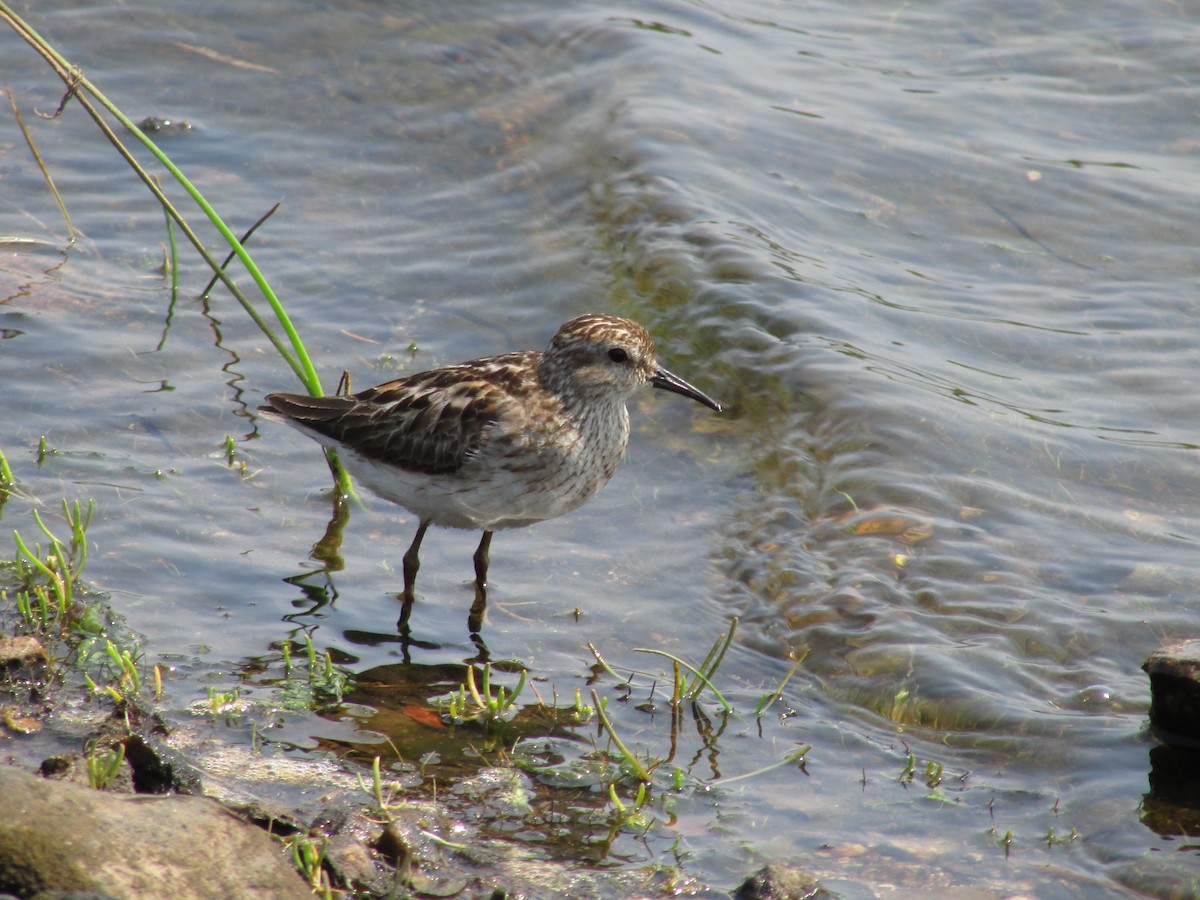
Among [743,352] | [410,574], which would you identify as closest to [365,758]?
[410,574]

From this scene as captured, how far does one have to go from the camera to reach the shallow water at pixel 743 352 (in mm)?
6887

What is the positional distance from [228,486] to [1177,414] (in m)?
6.42

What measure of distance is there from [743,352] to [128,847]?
22.9 feet

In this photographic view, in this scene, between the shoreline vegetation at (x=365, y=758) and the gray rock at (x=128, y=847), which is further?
the shoreline vegetation at (x=365, y=758)

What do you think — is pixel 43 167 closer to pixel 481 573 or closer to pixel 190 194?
pixel 190 194

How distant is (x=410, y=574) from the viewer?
306 inches

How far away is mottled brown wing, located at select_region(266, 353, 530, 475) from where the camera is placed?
7.73m

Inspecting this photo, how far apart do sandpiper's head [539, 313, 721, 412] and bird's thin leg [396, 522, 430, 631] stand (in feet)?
3.69

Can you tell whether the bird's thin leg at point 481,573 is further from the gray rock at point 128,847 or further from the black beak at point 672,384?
the gray rock at point 128,847

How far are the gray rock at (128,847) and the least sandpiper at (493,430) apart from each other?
3.02 meters

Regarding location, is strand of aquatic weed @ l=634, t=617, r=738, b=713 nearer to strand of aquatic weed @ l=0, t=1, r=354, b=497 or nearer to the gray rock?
the gray rock

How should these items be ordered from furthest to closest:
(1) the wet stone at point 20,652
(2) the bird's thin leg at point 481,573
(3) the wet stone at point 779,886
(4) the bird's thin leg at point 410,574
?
(2) the bird's thin leg at point 481,573, (4) the bird's thin leg at point 410,574, (1) the wet stone at point 20,652, (3) the wet stone at point 779,886

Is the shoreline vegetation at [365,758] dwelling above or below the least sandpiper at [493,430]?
below

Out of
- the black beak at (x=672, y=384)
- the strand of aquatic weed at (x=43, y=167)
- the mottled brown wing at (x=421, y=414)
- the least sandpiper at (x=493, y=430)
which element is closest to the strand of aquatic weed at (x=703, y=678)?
the least sandpiper at (x=493, y=430)
